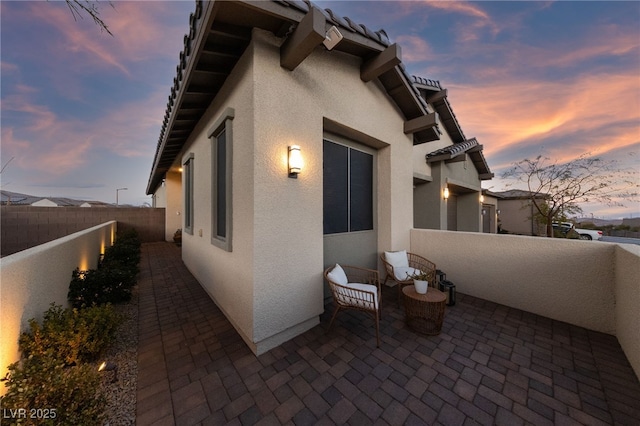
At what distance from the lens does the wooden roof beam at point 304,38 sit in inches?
101

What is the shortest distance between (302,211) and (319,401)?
2.21 metres

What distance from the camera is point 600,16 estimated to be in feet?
16.4

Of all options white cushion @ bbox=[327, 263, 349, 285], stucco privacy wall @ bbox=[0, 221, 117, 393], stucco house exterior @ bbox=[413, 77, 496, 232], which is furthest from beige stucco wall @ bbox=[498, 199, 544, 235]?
stucco privacy wall @ bbox=[0, 221, 117, 393]

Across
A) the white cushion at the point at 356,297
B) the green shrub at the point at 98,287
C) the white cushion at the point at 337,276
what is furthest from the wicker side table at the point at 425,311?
the green shrub at the point at 98,287

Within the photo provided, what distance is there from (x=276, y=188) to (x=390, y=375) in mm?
2637

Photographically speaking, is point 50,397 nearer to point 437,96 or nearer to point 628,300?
A: point 628,300

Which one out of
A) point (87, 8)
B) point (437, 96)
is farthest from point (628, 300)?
point (437, 96)

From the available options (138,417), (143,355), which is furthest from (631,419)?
(143,355)

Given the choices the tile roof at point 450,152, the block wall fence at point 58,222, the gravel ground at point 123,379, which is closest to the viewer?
the gravel ground at point 123,379

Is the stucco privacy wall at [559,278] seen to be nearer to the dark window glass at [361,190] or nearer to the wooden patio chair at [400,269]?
the wooden patio chair at [400,269]

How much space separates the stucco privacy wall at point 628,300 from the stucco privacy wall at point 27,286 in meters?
6.06

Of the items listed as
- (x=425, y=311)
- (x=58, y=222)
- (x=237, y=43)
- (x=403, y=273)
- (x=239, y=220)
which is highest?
(x=237, y=43)

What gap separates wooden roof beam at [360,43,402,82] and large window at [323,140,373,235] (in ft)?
4.73

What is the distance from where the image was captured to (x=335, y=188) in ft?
14.3
